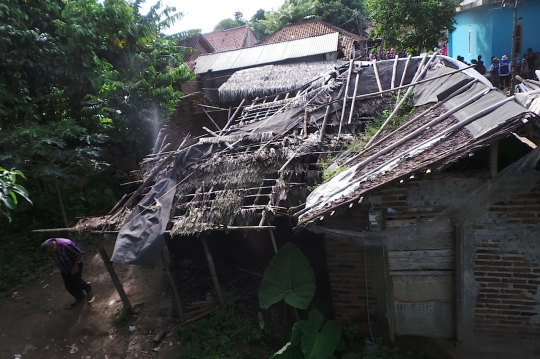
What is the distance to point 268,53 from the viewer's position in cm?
1872

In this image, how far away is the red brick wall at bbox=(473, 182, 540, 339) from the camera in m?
3.95

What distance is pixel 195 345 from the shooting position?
5441 millimetres

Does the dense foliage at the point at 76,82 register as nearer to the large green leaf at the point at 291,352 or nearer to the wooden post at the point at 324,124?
the wooden post at the point at 324,124

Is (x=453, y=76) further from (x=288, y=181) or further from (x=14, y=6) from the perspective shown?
(x=14, y=6)

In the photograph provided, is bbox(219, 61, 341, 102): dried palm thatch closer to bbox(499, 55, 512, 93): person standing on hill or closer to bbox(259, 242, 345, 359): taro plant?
bbox(499, 55, 512, 93): person standing on hill

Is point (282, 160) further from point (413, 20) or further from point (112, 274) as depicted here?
point (413, 20)

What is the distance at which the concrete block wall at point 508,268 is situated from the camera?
3.95 m

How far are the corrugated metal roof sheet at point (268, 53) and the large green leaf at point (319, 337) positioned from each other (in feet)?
49.9

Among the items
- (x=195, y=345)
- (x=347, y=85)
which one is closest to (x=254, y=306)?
(x=195, y=345)

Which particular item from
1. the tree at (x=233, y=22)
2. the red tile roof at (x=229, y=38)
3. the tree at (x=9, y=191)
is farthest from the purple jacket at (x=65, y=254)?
the tree at (x=233, y=22)

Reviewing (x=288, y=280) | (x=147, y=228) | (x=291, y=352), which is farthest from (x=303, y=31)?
(x=291, y=352)

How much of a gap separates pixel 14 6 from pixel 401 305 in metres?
10.6

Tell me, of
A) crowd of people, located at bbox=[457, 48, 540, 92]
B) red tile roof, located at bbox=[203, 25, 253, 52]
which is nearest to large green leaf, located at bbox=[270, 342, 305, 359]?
crowd of people, located at bbox=[457, 48, 540, 92]

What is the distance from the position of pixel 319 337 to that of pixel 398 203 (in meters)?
1.98
